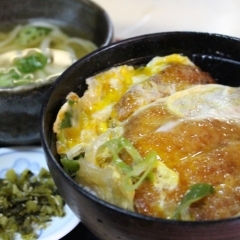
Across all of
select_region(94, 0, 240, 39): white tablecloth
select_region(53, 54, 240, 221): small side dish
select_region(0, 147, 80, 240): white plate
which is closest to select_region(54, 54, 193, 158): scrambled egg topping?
select_region(53, 54, 240, 221): small side dish

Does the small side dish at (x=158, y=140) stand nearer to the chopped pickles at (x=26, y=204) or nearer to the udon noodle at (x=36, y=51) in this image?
the chopped pickles at (x=26, y=204)

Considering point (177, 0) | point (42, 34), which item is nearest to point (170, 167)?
Answer: point (42, 34)

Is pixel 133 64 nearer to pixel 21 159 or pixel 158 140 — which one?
pixel 158 140

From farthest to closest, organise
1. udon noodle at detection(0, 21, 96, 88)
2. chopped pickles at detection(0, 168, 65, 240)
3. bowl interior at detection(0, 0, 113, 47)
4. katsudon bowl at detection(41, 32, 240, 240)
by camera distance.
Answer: bowl interior at detection(0, 0, 113, 47) < udon noodle at detection(0, 21, 96, 88) < chopped pickles at detection(0, 168, 65, 240) < katsudon bowl at detection(41, 32, 240, 240)

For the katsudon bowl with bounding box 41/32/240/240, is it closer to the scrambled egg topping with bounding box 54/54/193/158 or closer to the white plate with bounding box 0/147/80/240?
the scrambled egg topping with bounding box 54/54/193/158

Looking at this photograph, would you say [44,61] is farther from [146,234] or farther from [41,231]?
[146,234]

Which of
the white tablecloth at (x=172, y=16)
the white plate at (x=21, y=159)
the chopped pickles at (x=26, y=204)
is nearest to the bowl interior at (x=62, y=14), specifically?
the white tablecloth at (x=172, y=16)

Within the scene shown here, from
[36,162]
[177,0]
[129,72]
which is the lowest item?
[36,162]
